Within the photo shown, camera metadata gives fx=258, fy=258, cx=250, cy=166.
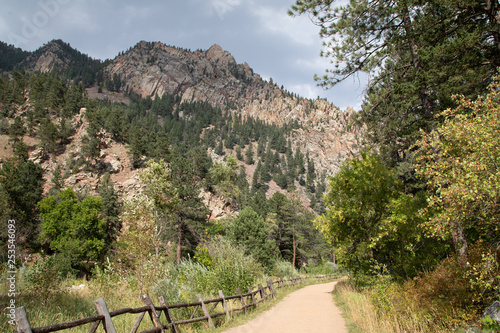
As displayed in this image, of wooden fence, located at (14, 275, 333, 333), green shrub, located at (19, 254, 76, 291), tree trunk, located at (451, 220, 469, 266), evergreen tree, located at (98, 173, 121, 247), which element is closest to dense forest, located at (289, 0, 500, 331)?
tree trunk, located at (451, 220, 469, 266)

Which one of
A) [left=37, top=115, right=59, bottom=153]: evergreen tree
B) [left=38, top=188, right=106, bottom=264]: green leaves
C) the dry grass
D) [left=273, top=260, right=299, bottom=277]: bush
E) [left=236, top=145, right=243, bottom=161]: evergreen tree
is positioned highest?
[left=236, top=145, right=243, bottom=161]: evergreen tree

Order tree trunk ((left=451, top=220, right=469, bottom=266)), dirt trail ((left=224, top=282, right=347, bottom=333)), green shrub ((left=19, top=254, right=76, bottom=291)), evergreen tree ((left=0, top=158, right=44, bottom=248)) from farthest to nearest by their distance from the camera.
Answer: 1. evergreen tree ((left=0, top=158, right=44, bottom=248))
2. dirt trail ((left=224, top=282, right=347, bottom=333))
3. green shrub ((left=19, top=254, right=76, bottom=291))
4. tree trunk ((left=451, top=220, right=469, bottom=266))

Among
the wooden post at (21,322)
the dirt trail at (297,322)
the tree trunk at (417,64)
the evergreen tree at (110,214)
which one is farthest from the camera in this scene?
the evergreen tree at (110,214)

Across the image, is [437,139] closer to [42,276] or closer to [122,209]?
[42,276]

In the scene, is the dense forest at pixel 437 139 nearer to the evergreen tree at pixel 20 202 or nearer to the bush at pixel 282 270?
the bush at pixel 282 270

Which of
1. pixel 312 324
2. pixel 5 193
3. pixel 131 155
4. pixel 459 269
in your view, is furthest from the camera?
pixel 131 155

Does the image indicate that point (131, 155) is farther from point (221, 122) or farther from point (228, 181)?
point (221, 122)

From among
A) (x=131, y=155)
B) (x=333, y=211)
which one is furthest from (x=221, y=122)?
(x=333, y=211)

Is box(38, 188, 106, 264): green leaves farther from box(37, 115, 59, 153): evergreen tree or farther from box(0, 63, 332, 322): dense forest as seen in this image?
box(37, 115, 59, 153): evergreen tree

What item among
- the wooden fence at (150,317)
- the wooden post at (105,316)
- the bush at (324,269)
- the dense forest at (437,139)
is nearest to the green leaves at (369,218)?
the dense forest at (437,139)

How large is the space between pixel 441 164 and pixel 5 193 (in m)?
50.2

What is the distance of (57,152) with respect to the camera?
66.6 metres

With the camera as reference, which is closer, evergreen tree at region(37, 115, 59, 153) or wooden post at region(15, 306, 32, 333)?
wooden post at region(15, 306, 32, 333)

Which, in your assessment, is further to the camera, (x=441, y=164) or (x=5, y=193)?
(x=5, y=193)
